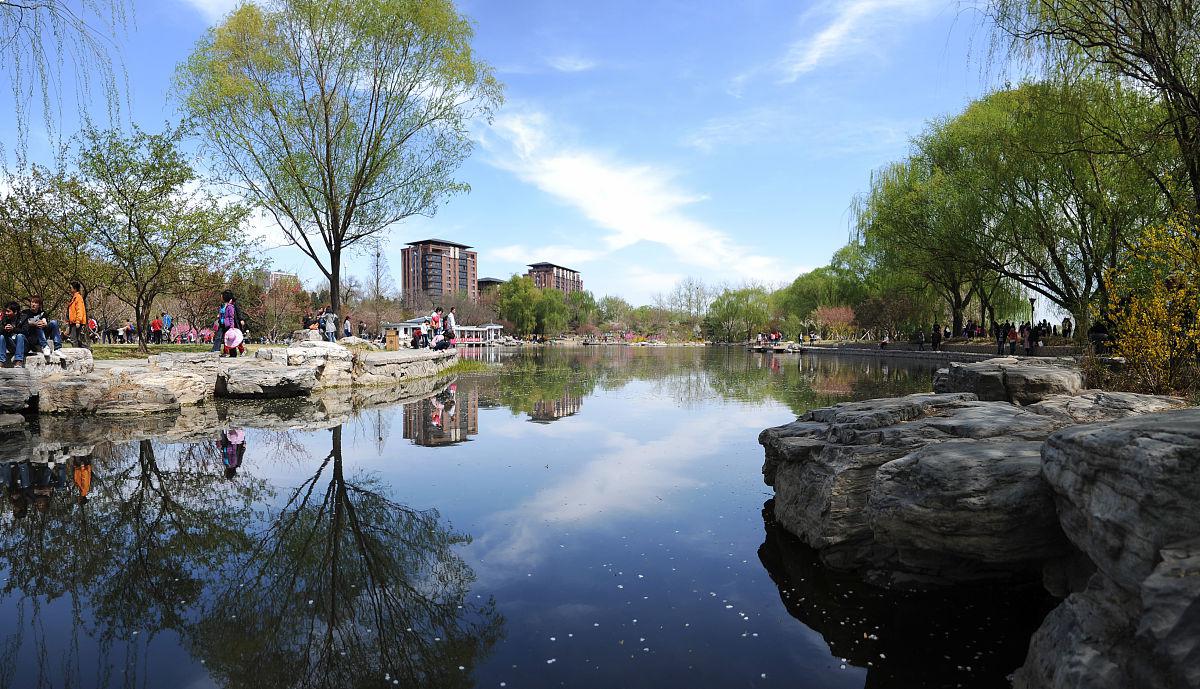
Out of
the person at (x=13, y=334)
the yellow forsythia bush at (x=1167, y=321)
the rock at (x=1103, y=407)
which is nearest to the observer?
the rock at (x=1103, y=407)

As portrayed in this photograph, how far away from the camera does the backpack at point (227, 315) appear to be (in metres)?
15.5

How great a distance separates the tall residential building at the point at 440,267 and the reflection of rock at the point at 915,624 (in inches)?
5098

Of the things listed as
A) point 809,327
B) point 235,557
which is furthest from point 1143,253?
point 809,327

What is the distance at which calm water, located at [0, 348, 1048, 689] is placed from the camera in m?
3.18

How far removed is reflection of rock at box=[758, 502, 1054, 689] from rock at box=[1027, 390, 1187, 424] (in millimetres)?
1912

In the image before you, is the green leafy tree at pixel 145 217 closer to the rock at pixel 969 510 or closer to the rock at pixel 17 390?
the rock at pixel 17 390

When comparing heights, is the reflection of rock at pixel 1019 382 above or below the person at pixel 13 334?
below

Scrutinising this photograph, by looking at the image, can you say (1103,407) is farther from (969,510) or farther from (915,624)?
(915,624)

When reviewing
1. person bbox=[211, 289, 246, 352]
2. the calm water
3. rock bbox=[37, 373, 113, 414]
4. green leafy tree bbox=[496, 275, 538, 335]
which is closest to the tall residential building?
green leafy tree bbox=[496, 275, 538, 335]

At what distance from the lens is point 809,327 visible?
62.6m

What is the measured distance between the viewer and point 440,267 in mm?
139750

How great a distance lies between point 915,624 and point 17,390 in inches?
530

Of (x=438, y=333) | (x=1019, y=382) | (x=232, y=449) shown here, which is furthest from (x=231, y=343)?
(x=1019, y=382)

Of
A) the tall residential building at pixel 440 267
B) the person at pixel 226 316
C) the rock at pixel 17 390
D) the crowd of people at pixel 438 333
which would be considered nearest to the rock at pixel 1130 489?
the rock at pixel 17 390
